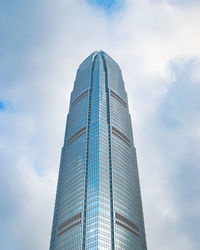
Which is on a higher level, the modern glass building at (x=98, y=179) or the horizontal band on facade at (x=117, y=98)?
the horizontal band on facade at (x=117, y=98)

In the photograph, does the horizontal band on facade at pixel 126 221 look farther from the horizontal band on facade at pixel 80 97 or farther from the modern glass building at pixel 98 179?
the horizontal band on facade at pixel 80 97

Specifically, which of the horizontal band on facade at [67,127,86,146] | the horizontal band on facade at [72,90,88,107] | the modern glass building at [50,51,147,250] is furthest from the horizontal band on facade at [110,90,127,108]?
the horizontal band on facade at [67,127,86,146]

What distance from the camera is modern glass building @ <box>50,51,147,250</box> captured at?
12150 centimetres

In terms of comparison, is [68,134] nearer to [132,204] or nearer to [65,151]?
[65,151]

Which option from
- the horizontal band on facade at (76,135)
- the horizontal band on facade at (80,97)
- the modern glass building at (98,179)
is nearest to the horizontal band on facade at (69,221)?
the modern glass building at (98,179)

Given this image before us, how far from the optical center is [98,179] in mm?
133875

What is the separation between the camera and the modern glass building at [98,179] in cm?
12150

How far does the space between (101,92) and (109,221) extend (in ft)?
267

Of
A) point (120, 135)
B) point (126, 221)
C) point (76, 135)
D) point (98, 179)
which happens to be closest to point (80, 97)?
point (76, 135)

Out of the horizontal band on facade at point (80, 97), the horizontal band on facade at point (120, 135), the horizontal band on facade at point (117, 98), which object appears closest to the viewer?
the horizontal band on facade at point (120, 135)

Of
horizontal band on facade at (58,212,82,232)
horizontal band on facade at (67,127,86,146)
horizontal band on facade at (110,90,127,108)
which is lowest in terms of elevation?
horizontal band on facade at (58,212,82,232)

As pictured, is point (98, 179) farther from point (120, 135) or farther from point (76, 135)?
point (76, 135)

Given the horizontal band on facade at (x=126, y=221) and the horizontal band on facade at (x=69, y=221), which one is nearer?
the horizontal band on facade at (x=69, y=221)

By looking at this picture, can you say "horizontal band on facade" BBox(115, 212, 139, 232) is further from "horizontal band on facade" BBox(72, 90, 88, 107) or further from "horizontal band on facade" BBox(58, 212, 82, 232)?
"horizontal band on facade" BBox(72, 90, 88, 107)
